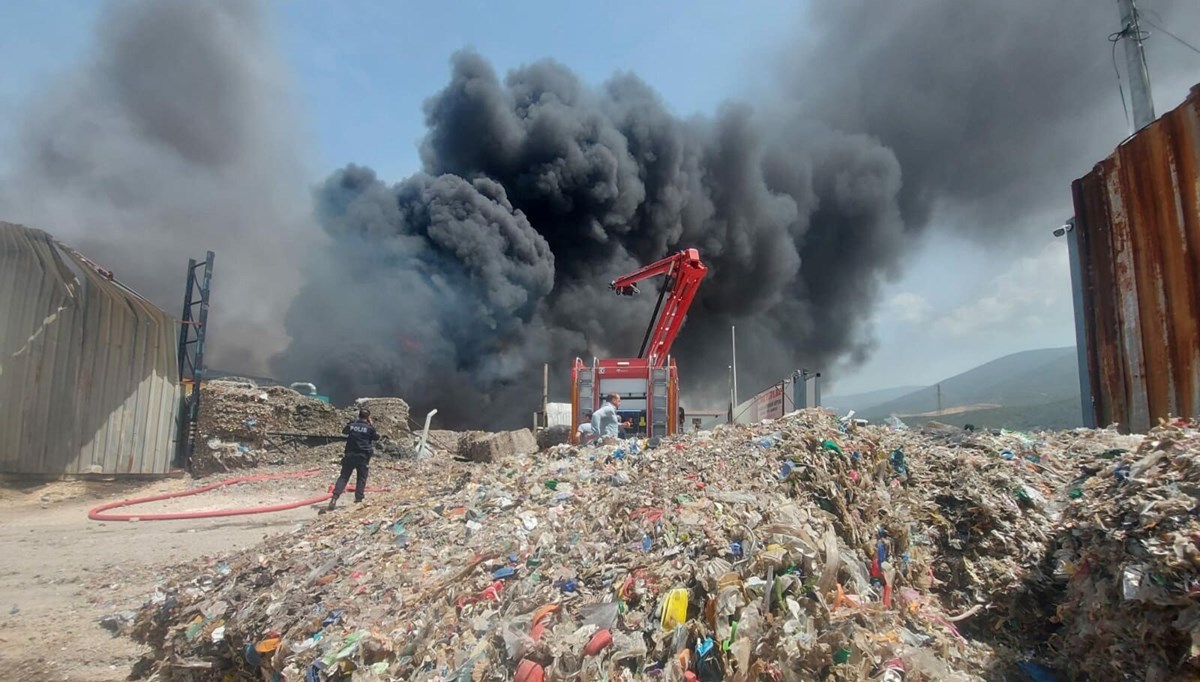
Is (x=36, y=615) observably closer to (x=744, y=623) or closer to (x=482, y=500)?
(x=482, y=500)

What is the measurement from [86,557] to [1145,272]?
8814mm

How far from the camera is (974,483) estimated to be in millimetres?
4031

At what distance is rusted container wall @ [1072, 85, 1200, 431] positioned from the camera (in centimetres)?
430

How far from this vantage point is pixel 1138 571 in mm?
2346

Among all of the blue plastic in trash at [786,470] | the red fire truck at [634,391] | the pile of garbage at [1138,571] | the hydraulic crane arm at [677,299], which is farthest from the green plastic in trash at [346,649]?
the hydraulic crane arm at [677,299]

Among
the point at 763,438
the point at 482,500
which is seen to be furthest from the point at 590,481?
the point at 763,438

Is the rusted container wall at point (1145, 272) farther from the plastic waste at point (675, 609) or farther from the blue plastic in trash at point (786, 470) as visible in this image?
the plastic waste at point (675, 609)

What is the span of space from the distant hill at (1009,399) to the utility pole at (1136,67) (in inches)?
111

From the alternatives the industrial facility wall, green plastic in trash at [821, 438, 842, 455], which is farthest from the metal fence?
green plastic in trash at [821, 438, 842, 455]

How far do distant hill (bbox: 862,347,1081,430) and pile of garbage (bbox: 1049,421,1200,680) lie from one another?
4294mm

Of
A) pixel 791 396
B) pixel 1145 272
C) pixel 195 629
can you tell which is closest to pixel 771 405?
pixel 791 396

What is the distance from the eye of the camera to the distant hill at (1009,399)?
16188 millimetres

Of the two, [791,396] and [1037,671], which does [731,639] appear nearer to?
[1037,671]

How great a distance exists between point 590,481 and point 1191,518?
3.33 metres
